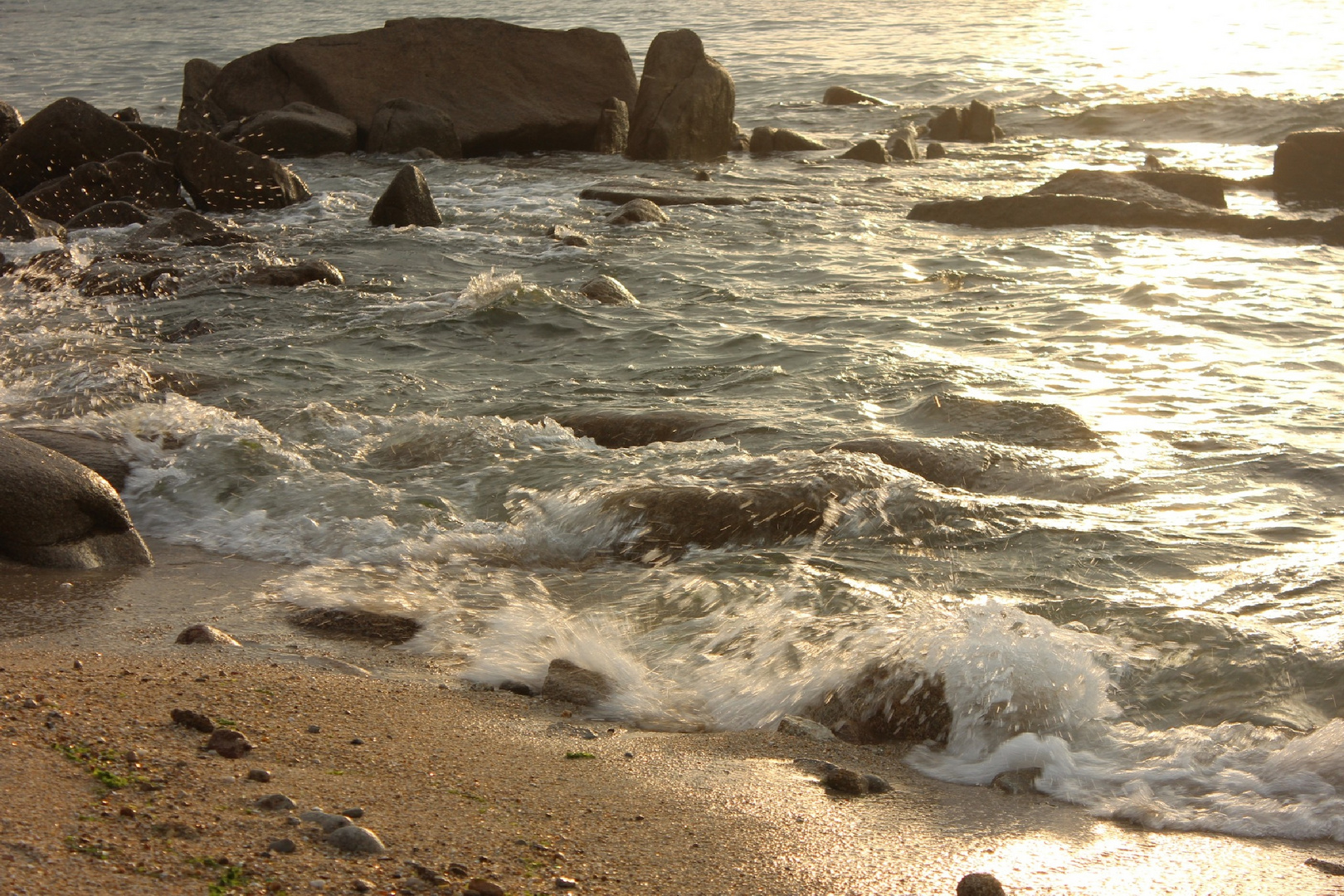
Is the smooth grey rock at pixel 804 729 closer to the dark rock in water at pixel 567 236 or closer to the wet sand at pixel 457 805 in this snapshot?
the wet sand at pixel 457 805

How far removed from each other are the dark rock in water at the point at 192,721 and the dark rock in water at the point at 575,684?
975 mm

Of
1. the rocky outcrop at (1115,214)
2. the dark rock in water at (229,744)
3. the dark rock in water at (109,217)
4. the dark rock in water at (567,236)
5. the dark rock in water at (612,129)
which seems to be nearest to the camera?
the dark rock in water at (229,744)

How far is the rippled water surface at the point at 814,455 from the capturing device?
327 centimetres

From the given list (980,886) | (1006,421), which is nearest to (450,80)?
(1006,421)

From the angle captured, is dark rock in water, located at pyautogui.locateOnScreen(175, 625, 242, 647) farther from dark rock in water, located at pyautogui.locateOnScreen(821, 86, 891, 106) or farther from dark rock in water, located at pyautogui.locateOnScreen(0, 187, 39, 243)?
dark rock in water, located at pyautogui.locateOnScreen(821, 86, 891, 106)

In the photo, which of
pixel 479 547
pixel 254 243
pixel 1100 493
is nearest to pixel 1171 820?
pixel 1100 493

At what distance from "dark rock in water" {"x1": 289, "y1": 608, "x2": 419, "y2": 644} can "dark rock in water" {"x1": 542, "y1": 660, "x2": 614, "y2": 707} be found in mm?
580

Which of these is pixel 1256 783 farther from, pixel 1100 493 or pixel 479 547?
pixel 479 547

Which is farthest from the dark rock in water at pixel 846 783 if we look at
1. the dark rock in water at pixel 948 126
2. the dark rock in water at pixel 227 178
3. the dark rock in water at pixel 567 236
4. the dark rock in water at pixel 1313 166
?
the dark rock in water at pixel 948 126

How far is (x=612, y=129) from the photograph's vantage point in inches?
601

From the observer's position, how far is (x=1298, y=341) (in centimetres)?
698

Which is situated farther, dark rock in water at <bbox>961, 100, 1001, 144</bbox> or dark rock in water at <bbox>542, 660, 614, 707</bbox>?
dark rock in water at <bbox>961, 100, 1001, 144</bbox>

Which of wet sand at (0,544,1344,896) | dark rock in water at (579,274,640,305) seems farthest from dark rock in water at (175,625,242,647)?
dark rock in water at (579,274,640,305)

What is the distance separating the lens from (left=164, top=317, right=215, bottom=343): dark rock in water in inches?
283
